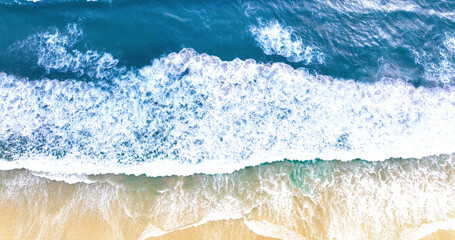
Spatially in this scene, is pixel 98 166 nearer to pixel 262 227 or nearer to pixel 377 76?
pixel 262 227

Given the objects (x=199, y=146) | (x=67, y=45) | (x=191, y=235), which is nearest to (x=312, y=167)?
(x=199, y=146)

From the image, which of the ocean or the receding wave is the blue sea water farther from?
the receding wave

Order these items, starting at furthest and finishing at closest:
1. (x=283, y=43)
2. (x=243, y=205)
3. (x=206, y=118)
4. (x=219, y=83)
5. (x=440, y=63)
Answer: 1. (x=283, y=43)
2. (x=440, y=63)
3. (x=219, y=83)
4. (x=206, y=118)
5. (x=243, y=205)

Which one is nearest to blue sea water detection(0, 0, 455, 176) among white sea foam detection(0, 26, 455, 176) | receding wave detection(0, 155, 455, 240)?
white sea foam detection(0, 26, 455, 176)

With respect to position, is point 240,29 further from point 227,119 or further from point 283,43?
point 227,119

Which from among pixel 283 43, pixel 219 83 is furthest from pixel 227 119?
pixel 283 43

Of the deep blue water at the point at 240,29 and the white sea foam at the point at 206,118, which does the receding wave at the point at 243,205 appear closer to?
the white sea foam at the point at 206,118
